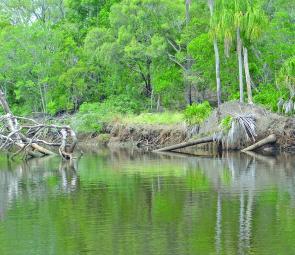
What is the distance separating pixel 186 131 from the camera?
4834 centimetres

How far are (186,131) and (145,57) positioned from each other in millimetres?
14115

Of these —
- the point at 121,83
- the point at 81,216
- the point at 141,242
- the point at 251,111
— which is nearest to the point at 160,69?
the point at 121,83

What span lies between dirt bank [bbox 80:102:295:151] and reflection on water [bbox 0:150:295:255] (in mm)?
7529

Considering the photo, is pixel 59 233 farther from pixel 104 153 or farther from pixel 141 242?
pixel 104 153

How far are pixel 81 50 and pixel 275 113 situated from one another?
28372 millimetres

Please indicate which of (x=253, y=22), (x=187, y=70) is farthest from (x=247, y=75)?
(x=187, y=70)

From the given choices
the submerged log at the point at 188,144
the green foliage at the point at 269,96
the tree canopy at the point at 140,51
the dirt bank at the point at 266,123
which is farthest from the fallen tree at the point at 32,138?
the green foliage at the point at 269,96

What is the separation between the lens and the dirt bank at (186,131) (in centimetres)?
4419

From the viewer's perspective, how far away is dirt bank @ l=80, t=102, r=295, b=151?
44188 mm

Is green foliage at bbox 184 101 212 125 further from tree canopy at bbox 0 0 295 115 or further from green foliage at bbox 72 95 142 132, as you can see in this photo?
green foliage at bbox 72 95 142 132

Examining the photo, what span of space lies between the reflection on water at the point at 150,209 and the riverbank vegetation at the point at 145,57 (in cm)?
1436

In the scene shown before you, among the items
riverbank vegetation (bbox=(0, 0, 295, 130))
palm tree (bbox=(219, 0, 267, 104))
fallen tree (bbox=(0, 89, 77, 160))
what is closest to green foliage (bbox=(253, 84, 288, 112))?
riverbank vegetation (bbox=(0, 0, 295, 130))

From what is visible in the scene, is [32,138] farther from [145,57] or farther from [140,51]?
[145,57]

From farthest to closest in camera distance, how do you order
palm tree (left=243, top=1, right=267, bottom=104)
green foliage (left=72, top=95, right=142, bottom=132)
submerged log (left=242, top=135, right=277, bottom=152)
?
green foliage (left=72, top=95, right=142, bottom=132)
palm tree (left=243, top=1, right=267, bottom=104)
submerged log (left=242, top=135, right=277, bottom=152)
